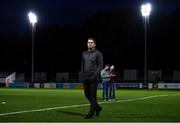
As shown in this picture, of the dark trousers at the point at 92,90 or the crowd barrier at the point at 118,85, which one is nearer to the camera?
the dark trousers at the point at 92,90

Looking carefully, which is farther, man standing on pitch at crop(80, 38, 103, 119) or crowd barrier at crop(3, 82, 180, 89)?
crowd barrier at crop(3, 82, 180, 89)

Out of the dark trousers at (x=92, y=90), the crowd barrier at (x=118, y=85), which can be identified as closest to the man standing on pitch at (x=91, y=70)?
the dark trousers at (x=92, y=90)

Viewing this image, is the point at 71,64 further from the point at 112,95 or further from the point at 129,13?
the point at 112,95

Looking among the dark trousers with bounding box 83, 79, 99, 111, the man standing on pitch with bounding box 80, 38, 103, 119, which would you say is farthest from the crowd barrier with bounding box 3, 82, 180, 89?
the man standing on pitch with bounding box 80, 38, 103, 119

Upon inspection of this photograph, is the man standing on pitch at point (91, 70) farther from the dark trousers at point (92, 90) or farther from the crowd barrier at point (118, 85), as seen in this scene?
the crowd barrier at point (118, 85)

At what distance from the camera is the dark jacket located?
42.6ft

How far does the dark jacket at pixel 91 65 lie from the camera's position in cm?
1298

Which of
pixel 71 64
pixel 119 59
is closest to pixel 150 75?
pixel 119 59

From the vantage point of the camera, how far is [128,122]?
12008 mm

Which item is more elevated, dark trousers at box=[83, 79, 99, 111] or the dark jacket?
the dark jacket

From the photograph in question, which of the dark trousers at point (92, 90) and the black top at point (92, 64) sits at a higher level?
the black top at point (92, 64)

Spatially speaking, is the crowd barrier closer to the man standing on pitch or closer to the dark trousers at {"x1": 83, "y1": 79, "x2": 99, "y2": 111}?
the dark trousers at {"x1": 83, "y1": 79, "x2": 99, "y2": 111}

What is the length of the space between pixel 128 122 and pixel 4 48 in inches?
3418

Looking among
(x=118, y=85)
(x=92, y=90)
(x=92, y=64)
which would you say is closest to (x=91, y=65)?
(x=92, y=64)
